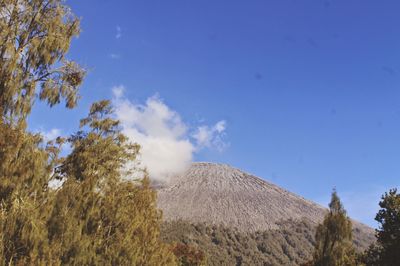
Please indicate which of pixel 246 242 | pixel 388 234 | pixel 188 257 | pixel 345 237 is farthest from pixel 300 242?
pixel 388 234

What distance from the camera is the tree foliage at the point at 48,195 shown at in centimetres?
998

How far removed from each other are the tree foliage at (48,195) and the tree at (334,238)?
47.1ft

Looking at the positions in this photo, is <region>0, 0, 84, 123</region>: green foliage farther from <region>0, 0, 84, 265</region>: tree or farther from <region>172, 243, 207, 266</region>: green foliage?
<region>172, 243, 207, 266</region>: green foliage

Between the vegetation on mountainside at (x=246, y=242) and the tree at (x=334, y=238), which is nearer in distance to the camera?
the tree at (x=334, y=238)

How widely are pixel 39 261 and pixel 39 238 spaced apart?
0.95m

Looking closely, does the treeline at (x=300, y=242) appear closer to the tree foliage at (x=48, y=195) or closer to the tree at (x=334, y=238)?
the tree at (x=334, y=238)

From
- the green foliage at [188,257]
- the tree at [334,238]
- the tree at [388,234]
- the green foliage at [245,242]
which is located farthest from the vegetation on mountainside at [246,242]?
the tree at [388,234]

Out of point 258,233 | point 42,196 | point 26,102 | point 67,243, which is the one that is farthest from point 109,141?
point 258,233

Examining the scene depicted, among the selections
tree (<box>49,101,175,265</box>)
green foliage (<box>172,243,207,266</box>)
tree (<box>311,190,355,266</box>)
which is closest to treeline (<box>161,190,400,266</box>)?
tree (<box>311,190,355,266</box>)

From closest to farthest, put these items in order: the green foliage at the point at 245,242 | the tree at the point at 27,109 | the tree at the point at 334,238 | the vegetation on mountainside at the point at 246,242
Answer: the tree at the point at 27,109, the tree at the point at 334,238, the green foliage at the point at 245,242, the vegetation on mountainside at the point at 246,242

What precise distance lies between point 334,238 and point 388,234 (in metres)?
7.41

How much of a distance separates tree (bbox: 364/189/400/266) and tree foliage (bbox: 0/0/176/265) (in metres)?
10.1

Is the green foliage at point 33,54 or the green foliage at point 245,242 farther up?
the green foliage at point 245,242

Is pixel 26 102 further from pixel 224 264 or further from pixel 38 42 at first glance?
pixel 224 264
